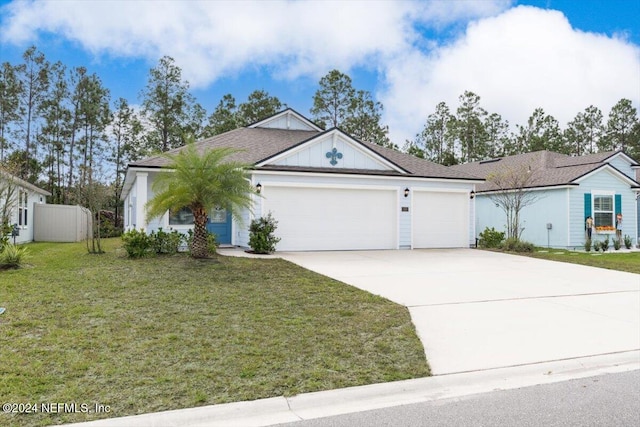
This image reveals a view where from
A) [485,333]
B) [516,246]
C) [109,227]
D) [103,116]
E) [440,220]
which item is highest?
[103,116]

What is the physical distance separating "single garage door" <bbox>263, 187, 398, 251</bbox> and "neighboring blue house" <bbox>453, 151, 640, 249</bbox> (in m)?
6.57

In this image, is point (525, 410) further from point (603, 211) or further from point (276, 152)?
point (603, 211)

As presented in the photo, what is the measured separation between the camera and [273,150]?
1694 cm

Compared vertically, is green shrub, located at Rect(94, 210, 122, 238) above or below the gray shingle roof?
below

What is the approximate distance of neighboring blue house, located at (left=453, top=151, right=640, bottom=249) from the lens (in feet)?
63.2

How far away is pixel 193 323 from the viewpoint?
5.95 metres

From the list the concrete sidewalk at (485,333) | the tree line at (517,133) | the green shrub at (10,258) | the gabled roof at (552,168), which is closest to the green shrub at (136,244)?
the green shrub at (10,258)

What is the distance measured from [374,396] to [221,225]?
12335mm

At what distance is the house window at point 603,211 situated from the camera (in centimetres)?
1989

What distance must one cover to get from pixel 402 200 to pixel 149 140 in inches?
932

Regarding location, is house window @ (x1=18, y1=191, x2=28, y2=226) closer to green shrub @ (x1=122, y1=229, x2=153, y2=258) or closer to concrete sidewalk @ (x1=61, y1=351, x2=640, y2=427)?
green shrub @ (x1=122, y1=229, x2=153, y2=258)

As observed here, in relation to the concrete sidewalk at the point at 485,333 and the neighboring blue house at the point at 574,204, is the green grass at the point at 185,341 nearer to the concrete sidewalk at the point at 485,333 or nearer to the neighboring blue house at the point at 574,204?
the concrete sidewalk at the point at 485,333

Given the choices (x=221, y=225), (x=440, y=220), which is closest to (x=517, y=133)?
(x=440, y=220)

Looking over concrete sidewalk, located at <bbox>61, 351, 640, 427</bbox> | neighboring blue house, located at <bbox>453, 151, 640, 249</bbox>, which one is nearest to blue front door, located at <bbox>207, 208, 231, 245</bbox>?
neighboring blue house, located at <bbox>453, 151, 640, 249</bbox>
